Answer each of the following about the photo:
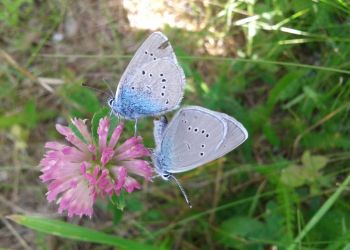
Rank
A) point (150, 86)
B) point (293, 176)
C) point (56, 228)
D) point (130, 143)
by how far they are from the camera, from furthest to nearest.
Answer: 1. point (293, 176)
2. point (150, 86)
3. point (130, 143)
4. point (56, 228)

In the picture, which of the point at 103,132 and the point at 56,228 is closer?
the point at 56,228

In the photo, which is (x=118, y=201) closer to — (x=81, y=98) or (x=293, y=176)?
(x=81, y=98)

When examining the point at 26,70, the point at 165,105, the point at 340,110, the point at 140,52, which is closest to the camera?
the point at 140,52

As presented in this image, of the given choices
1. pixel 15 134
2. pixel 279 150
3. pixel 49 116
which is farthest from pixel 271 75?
pixel 15 134

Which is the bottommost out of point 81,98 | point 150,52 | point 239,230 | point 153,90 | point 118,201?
point 239,230

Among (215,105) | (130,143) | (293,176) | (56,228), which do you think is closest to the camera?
(56,228)

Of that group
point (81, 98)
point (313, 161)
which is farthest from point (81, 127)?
point (313, 161)

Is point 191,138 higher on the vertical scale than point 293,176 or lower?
higher

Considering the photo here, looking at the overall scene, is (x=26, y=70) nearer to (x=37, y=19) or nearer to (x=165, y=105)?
(x=37, y=19)
